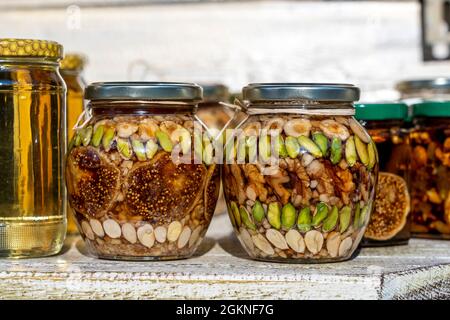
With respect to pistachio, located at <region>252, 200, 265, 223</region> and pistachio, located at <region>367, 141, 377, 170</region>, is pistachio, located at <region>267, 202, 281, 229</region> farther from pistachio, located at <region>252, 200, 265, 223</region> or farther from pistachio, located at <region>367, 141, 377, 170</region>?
pistachio, located at <region>367, 141, 377, 170</region>

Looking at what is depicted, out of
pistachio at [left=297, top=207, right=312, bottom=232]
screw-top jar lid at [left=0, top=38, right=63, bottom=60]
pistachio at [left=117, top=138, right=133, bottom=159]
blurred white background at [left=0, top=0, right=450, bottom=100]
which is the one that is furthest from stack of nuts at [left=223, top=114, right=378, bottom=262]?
blurred white background at [left=0, top=0, right=450, bottom=100]

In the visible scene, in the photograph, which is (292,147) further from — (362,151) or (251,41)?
(251,41)

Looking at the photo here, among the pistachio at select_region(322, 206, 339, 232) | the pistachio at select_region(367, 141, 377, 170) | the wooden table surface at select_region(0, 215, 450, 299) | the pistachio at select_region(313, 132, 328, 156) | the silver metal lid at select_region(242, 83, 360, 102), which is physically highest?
the silver metal lid at select_region(242, 83, 360, 102)

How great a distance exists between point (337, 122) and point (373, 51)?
664mm

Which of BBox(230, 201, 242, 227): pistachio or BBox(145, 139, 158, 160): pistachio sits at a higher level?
BBox(145, 139, 158, 160): pistachio

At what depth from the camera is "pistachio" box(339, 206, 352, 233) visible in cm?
87

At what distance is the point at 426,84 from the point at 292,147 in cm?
51

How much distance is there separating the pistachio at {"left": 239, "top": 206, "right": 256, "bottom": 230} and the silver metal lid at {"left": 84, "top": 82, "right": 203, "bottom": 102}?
0.13 metres

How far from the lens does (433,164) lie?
1.06 m

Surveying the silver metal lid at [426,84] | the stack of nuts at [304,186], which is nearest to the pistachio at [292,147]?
the stack of nuts at [304,186]

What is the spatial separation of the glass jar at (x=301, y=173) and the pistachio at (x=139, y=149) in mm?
97

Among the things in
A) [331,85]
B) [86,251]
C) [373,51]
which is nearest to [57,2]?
[373,51]

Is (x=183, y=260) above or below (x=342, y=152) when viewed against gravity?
below
